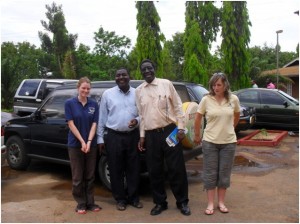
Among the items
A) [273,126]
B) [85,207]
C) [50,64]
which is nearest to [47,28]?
[50,64]

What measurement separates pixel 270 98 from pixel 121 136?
8582mm

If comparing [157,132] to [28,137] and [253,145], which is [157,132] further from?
[253,145]

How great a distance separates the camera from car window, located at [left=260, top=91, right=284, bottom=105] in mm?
12047

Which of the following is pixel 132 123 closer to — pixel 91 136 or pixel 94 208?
pixel 91 136

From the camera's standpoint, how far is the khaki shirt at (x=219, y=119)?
454 cm

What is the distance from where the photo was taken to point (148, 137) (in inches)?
184

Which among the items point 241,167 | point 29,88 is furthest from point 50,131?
point 29,88

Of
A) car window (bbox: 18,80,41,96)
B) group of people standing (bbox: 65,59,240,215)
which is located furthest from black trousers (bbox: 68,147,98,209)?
car window (bbox: 18,80,41,96)

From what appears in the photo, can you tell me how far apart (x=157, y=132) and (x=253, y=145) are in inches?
225

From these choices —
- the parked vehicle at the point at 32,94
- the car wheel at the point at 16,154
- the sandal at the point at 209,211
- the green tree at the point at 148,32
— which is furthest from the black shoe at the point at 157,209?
the green tree at the point at 148,32

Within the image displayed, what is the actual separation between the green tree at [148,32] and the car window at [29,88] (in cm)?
841

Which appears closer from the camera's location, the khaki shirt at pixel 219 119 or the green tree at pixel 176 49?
the khaki shirt at pixel 219 119

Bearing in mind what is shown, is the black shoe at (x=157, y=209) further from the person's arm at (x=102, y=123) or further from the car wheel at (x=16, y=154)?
the car wheel at (x=16, y=154)

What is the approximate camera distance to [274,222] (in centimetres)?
444
